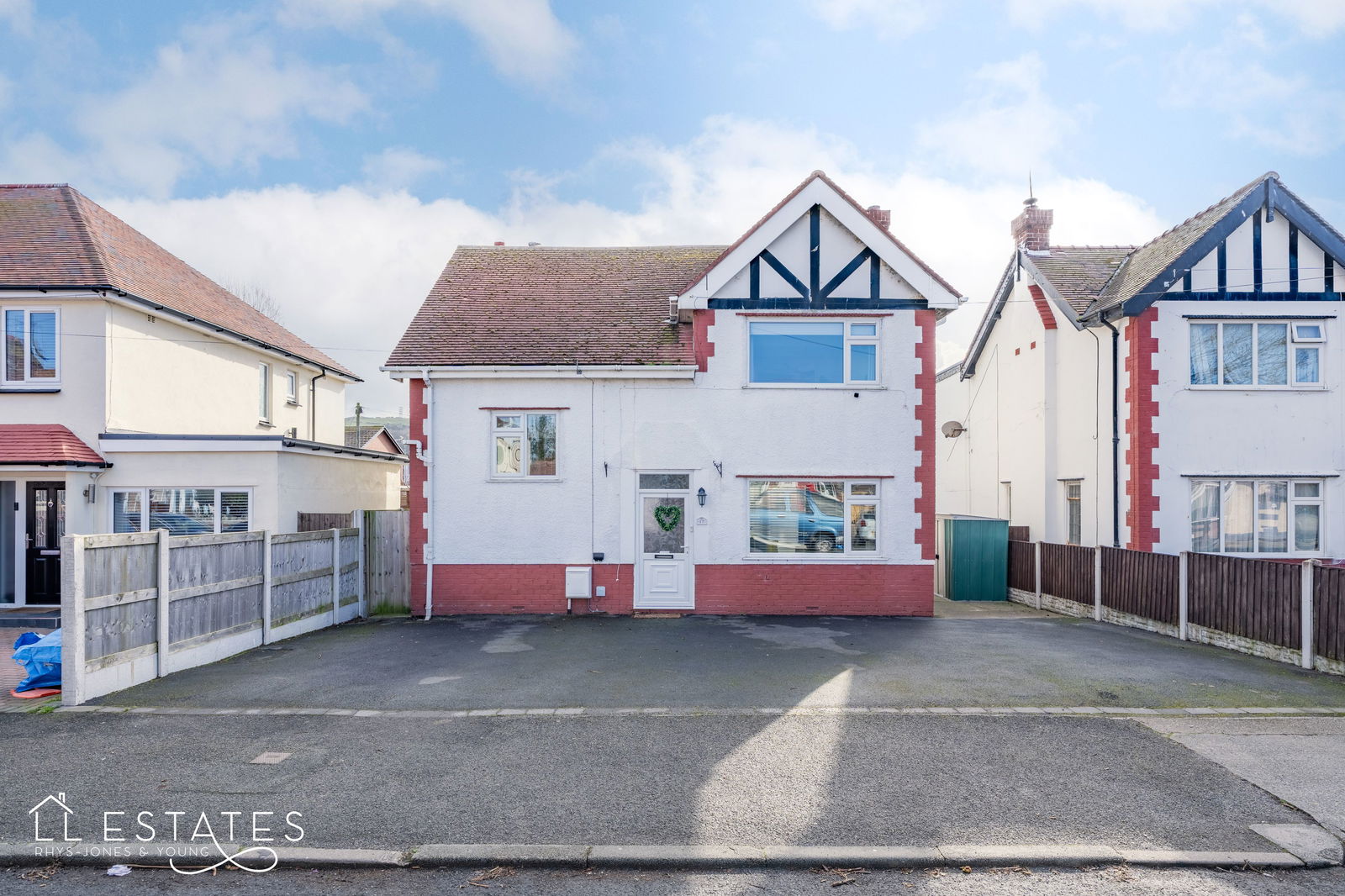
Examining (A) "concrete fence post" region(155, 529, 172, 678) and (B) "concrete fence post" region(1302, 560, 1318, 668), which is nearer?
(A) "concrete fence post" region(155, 529, 172, 678)

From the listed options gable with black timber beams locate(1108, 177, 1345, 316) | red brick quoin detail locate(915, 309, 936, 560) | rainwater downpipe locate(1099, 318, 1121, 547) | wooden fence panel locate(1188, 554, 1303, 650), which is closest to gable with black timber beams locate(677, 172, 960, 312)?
red brick quoin detail locate(915, 309, 936, 560)

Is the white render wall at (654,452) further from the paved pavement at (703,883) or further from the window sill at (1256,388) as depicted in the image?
the paved pavement at (703,883)

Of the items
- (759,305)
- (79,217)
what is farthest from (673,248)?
(79,217)

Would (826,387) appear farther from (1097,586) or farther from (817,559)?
(1097,586)

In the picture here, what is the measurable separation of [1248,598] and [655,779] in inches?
370

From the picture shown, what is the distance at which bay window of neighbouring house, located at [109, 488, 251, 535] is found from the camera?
1556 cm

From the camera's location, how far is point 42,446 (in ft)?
50.1

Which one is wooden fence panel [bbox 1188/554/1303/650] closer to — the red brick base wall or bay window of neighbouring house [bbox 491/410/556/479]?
the red brick base wall

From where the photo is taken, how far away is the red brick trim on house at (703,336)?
15.1 metres

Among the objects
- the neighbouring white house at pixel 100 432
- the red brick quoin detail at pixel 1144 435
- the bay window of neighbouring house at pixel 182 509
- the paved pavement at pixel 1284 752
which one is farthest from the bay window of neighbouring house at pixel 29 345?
the red brick quoin detail at pixel 1144 435

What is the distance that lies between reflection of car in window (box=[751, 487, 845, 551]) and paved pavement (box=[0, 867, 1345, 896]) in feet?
33.1

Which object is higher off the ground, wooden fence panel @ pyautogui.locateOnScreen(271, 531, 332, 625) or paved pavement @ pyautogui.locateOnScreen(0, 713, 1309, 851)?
wooden fence panel @ pyautogui.locateOnScreen(271, 531, 332, 625)

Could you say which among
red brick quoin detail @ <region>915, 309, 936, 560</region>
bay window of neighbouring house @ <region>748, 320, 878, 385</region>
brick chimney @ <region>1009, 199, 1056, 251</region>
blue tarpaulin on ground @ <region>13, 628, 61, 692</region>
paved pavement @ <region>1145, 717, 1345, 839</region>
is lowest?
paved pavement @ <region>1145, 717, 1345, 839</region>

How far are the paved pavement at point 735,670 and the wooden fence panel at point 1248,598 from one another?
48cm
